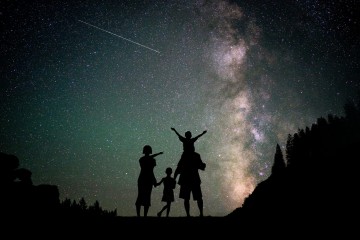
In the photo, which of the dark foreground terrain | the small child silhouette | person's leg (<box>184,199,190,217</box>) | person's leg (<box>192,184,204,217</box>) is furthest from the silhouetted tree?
the dark foreground terrain

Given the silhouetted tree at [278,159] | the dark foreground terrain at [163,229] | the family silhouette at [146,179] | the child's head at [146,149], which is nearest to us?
the dark foreground terrain at [163,229]

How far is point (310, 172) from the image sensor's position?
6875mm

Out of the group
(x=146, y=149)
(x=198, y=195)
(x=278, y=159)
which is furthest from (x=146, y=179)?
(x=278, y=159)

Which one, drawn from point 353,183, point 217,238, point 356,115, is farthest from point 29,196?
point 356,115

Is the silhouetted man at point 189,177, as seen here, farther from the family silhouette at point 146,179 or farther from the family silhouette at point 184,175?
the family silhouette at point 146,179

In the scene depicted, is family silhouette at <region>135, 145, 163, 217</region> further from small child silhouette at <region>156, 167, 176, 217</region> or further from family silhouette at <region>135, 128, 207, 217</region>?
small child silhouette at <region>156, 167, 176, 217</region>

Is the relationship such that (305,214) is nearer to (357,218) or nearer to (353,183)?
(357,218)

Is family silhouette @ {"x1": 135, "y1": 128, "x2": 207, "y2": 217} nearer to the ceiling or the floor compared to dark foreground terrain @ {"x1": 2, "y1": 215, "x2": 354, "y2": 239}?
nearer to the ceiling

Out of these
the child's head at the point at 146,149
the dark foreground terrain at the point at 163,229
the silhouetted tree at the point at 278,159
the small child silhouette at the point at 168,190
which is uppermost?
the silhouetted tree at the point at 278,159

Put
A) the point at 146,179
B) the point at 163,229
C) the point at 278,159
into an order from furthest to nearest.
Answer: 1. the point at 278,159
2. the point at 146,179
3. the point at 163,229

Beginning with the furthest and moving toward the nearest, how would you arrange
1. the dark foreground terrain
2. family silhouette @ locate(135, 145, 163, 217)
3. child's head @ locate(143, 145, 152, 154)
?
1. child's head @ locate(143, 145, 152, 154)
2. family silhouette @ locate(135, 145, 163, 217)
3. the dark foreground terrain

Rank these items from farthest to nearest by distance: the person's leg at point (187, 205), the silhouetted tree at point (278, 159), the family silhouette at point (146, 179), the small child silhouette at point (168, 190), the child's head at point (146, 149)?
1. the silhouetted tree at point (278, 159)
2. the small child silhouette at point (168, 190)
3. the child's head at point (146, 149)
4. the family silhouette at point (146, 179)
5. the person's leg at point (187, 205)

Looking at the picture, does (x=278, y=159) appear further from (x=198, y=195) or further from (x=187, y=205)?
(x=187, y=205)

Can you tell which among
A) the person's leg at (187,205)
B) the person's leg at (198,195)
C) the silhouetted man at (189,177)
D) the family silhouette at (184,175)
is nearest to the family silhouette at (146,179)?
the family silhouette at (184,175)
